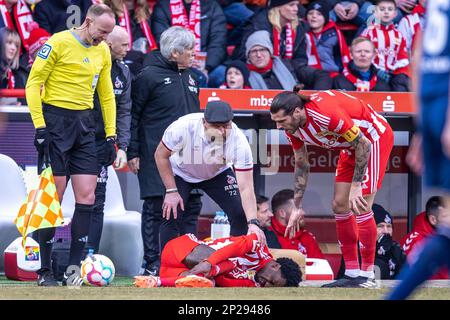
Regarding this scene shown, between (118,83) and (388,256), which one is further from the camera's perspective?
(388,256)

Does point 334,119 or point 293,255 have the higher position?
point 334,119

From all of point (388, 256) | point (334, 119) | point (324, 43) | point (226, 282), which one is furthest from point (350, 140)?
point (324, 43)

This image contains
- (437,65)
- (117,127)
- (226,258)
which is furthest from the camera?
(117,127)

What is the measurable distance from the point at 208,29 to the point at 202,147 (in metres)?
3.47

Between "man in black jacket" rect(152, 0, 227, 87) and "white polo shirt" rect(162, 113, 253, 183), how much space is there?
2932 millimetres

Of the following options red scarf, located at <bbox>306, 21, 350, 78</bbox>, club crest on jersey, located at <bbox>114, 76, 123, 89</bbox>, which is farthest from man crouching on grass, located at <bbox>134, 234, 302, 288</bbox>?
red scarf, located at <bbox>306, 21, 350, 78</bbox>

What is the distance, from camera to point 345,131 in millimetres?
8312

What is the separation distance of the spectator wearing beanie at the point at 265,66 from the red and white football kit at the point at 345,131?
314 cm

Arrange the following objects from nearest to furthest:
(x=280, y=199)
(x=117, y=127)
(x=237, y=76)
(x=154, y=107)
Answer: (x=117, y=127), (x=154, y=107), (x=280, y=199), (x=237, y=76)

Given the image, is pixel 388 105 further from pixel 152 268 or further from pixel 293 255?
pixel 152 268

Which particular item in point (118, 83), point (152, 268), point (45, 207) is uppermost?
point (118, 83)

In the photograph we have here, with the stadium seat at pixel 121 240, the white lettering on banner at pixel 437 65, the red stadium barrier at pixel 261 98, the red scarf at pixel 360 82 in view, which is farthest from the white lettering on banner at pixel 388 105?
the white lettering on banner at pixel 437 65

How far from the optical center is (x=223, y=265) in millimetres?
8703

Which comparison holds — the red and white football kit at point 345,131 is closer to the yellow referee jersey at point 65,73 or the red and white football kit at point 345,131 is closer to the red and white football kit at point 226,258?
the red and white football kit at point 226,258
